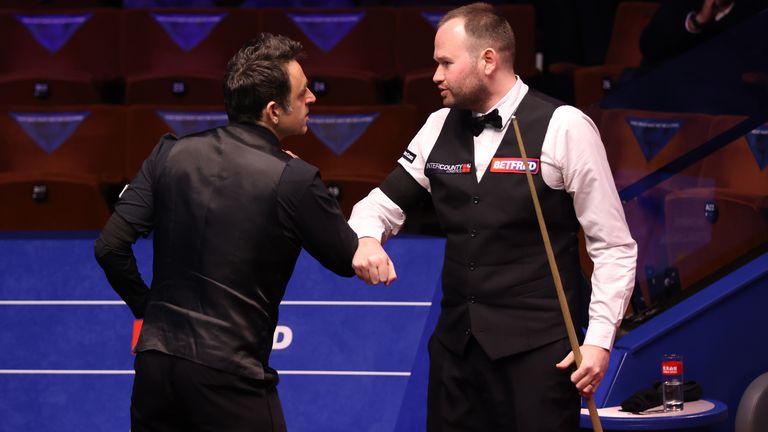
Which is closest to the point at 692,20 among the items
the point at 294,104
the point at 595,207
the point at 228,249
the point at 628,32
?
the point at 628,32

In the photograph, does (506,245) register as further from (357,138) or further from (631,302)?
(357,138)

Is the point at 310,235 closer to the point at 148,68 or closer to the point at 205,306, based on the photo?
the point at 205,306

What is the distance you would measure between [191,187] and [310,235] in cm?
23

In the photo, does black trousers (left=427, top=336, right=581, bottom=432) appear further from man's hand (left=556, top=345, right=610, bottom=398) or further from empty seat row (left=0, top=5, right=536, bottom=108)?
empty seat row (left=0, top=5, right=536, bottom=108)

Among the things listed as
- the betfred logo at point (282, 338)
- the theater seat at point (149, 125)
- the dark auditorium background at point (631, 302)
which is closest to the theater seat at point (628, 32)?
the dark auditorium background at point (631, 302)

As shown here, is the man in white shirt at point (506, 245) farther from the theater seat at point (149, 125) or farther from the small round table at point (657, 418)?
the theater seat at point (149, 125)

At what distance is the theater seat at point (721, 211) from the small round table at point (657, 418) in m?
0.49

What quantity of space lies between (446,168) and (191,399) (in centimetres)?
71

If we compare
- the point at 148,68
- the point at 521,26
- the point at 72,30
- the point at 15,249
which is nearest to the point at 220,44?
the point at 148,68

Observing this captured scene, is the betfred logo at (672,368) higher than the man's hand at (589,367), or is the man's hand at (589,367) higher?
the man's hand at (589,367)

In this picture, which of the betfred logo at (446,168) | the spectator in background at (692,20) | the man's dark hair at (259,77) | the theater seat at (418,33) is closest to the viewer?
the man's dark hair at (259,77)

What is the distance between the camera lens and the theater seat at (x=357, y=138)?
4863mm

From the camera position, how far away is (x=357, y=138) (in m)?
4.88

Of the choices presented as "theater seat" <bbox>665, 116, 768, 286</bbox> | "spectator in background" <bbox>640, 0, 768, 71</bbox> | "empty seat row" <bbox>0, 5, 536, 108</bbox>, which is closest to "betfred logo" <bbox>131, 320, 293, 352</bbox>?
"theater seat" <bbox>665, 116, 768, 286</bbox>
